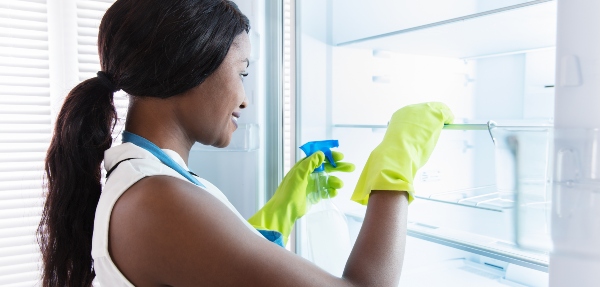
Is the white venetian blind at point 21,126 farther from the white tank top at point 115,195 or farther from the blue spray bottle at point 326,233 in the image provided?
the white tank top at point 115,195

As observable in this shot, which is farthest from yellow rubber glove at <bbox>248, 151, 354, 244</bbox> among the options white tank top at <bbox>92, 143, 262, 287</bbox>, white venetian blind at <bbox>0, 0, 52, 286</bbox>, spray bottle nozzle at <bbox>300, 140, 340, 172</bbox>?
white venetian blind at <bbox>0, 0, 52, 286</bbox>

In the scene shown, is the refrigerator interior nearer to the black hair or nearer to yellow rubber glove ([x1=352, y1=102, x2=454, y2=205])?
yellow rubber glove ([x1=352, y1=102, x2=454, y2=205])

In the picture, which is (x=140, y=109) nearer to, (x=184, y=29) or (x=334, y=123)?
(x=184, y=29)

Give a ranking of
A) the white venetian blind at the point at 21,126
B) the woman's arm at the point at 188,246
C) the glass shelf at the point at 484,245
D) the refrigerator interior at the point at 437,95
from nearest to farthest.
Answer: the woman's arm at the point at 188,246 < the glass shelf at the point at 484,245 < the refrigerator interior at the point at 437,95 < the white venetian blind at the point at 21,126

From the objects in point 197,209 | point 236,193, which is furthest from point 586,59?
point 236,193

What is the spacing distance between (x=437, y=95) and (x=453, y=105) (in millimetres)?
52

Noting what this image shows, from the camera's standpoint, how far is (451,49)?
1.30m

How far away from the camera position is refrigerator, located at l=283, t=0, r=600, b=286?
3.13 ft

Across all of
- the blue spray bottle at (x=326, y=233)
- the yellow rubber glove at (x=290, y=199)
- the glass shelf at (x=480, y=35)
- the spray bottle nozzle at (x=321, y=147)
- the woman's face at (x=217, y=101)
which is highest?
the glass shelf at (x=480, y=35)

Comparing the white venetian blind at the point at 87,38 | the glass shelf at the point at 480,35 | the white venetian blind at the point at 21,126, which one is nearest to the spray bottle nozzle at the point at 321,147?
the glass shelf at the point at 480,35

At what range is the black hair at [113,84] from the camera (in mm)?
752

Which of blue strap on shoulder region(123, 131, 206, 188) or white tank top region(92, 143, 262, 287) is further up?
blue strap on shoulder region(123, 131, 206, 188)

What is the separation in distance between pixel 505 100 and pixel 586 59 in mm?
621

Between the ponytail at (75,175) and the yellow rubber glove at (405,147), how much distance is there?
19.9 inches
